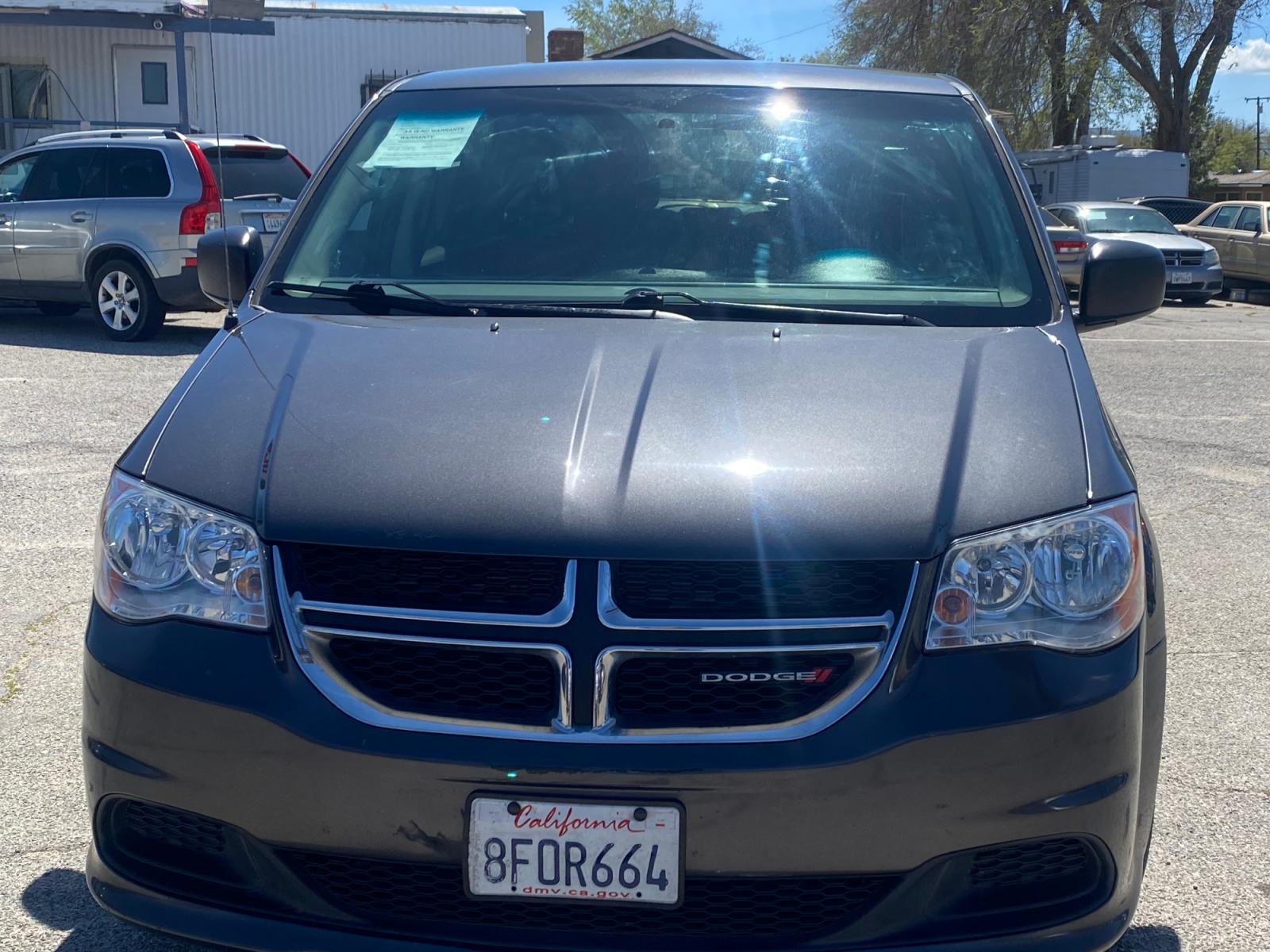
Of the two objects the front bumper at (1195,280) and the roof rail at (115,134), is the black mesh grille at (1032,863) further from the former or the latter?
the front bumper at (1195,280)

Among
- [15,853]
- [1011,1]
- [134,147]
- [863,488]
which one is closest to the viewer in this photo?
[863,488]

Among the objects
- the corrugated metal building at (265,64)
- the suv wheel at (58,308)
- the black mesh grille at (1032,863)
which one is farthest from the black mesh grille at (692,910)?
the corrugated metal building at (265,64)

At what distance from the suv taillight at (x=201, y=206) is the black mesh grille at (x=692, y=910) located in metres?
10.4

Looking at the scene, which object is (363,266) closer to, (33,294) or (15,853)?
(15,853)

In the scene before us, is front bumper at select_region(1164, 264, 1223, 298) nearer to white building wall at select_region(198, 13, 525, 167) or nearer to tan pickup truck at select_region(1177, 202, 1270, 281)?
tan pickup truck at select_region(1177, 202, 1270, 281)

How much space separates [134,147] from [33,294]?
1680 mm

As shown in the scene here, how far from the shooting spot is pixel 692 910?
7.41ft

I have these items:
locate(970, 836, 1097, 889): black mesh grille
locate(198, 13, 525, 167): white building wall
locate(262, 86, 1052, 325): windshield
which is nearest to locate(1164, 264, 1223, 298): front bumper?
locate(198, 13, 525, 167): white building wall

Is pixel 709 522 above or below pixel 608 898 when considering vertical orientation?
above

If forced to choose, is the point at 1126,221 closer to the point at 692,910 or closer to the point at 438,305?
the point at 438,305

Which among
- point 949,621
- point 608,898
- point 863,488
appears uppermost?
point 863,488

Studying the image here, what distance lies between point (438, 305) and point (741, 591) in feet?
4.13

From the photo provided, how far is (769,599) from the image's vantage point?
7.44 ft

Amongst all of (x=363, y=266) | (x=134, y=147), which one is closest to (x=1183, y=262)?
(x=134, y=147)
